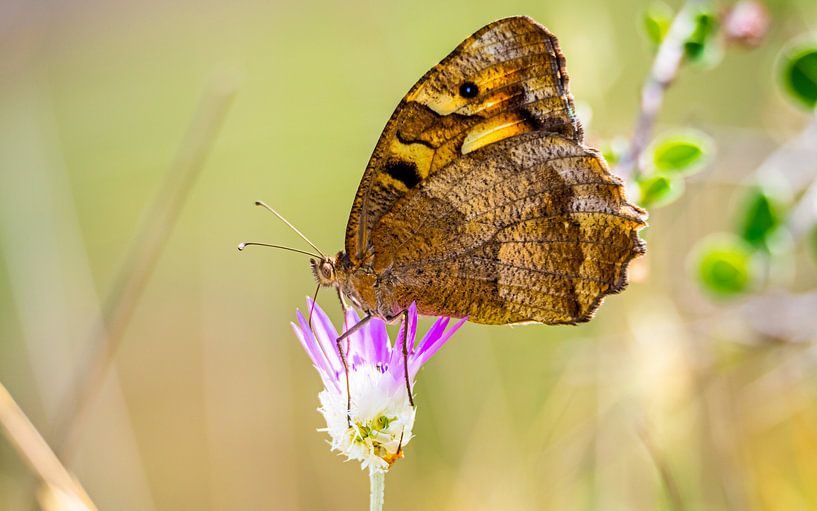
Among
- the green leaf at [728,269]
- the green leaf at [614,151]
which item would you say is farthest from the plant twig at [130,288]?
the green leaf at [728,269]

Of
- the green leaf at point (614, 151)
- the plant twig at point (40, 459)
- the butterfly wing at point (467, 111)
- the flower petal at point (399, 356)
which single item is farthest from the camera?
the green leaf at point (614, 151)

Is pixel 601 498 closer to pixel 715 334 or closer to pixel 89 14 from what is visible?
pixel 715 334

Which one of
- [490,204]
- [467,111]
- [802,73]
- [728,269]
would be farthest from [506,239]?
[802,73]

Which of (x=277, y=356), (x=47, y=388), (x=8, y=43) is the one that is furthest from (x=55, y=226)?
(x=8, y=43)

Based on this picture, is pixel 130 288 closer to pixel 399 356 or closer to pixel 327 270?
pixel 327 270

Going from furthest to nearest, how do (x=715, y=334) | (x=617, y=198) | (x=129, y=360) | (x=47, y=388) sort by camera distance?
1. (x=129, y=360)
2. (x=47, y=388)
3. (x=715, y=334)
4. (x=617, y=198)

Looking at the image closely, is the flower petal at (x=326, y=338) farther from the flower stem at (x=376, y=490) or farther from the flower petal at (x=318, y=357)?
the flower stem at (x=376, y=490)
